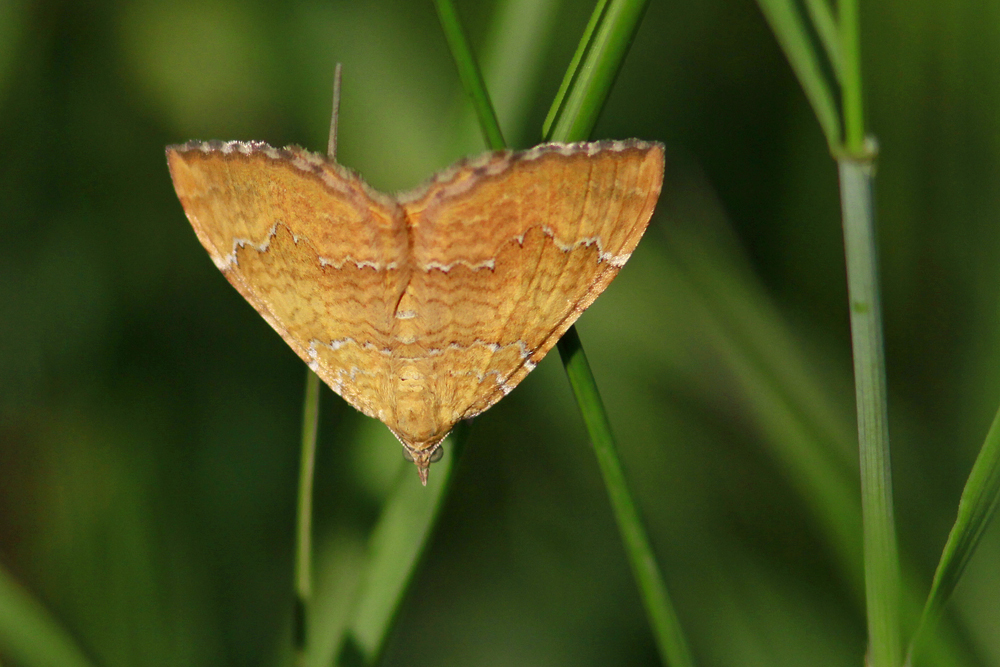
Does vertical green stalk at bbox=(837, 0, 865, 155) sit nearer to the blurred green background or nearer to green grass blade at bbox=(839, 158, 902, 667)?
green grass blade at bbox=(839, 158, 902, 667)

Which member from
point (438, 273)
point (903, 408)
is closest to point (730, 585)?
point (903, 408)

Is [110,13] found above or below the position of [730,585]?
above

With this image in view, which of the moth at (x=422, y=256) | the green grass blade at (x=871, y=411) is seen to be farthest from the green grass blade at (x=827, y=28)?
the moth at (x=422, y=256)

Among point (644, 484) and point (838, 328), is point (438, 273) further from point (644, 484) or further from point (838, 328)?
point (838, 328)

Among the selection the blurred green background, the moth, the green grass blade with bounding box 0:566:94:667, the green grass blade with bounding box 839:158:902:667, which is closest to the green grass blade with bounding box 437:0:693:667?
the moth

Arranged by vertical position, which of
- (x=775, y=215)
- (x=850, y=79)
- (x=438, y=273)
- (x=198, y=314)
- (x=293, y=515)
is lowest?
(x=293, y=515)

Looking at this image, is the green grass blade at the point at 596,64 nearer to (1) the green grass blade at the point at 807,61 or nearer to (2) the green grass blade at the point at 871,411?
(1) the green grass blade at the point at 807,61

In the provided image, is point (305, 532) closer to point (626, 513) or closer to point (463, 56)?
point (626, 513)
